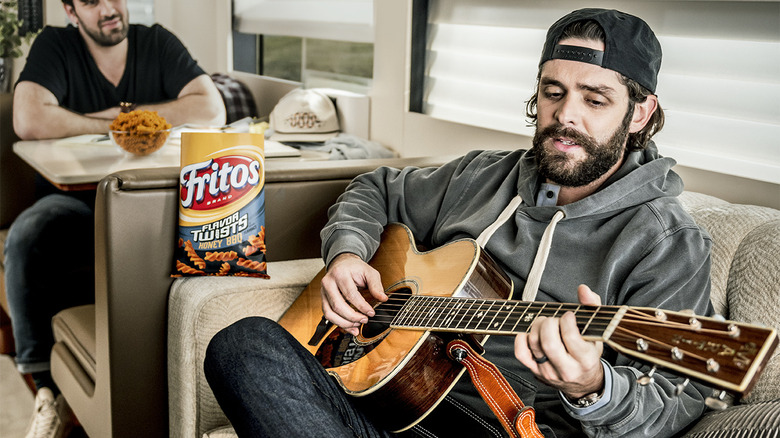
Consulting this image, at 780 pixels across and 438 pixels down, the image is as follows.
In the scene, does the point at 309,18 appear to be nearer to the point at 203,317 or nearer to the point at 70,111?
the point at 70,111

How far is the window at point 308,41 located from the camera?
3480mm

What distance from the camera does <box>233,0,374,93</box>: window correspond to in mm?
3480

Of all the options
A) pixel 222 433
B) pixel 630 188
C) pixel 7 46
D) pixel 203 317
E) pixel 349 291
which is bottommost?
pixel 222 433

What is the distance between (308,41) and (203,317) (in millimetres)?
2826

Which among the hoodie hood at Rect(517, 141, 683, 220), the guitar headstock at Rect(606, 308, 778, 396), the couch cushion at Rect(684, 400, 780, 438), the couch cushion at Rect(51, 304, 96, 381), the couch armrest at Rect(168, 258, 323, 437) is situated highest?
the hoodie hood at Rect(517, 141, 683, 220)

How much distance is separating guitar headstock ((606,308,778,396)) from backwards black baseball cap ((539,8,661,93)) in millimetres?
583

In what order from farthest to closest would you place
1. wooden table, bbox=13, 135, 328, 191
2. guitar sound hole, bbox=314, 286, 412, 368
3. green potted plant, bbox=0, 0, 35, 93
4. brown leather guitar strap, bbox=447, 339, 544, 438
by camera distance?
green potted plant, bbox=0, 0, 35, 93, wooden table, bbox=13, 135, 328, 191, guitar sound hole, bbox=314, 286, 412, 368, brown leather guitar strap, bbox=447, 339, 544, 438

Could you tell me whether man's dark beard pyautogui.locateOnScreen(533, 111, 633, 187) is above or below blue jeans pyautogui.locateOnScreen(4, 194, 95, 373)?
above

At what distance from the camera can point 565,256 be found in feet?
4.42

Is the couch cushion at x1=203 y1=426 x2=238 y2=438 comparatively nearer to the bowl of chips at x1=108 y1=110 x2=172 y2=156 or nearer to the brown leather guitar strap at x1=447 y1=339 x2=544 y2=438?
the brown leather guitar strap at x1=447 y1=339 x2=544 y2=438

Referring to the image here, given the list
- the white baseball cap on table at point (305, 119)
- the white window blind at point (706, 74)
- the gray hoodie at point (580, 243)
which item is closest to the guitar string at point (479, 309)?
the gray hoodie at point (580, 243)

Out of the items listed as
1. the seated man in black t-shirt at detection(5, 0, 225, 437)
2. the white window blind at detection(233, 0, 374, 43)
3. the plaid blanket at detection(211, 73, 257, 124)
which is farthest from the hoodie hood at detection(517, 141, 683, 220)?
the plaid blanket at detection(211, 73, 257, 124)

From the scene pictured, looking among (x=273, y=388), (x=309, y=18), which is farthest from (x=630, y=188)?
(x=309, y=18)

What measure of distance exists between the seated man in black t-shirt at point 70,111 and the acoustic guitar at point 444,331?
1.18m
